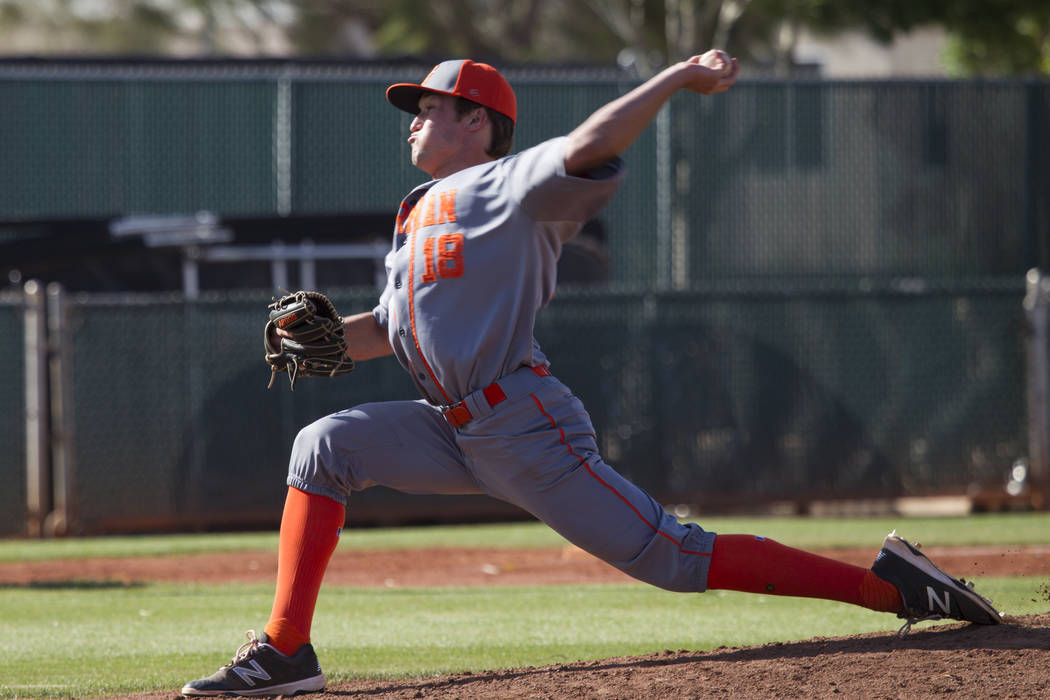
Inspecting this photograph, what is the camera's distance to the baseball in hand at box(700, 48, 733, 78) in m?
3.59

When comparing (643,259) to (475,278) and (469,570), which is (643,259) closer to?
(469,570)

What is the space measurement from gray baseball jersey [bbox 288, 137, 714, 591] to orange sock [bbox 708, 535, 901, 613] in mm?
65

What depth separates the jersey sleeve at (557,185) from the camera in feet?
11.9

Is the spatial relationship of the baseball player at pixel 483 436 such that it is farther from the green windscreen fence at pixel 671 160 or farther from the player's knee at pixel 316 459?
the green windscreen fence at pixel 671 160

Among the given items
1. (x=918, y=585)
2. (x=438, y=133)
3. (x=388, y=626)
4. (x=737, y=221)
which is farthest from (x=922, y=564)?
(x=737, y=221)

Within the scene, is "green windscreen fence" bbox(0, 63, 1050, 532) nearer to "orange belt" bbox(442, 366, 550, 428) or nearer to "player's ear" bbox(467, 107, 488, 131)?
"player's ear" bbox(467, 107, 488, 131)

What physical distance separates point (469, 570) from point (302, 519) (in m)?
4.44

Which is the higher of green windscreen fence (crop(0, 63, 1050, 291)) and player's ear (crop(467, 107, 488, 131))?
green windscreen fence (crop(0, 63, 1050, 291))

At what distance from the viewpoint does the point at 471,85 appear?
417 cm

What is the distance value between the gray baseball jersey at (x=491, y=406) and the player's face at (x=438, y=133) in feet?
0.41

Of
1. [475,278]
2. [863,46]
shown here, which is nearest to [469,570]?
[475,278]

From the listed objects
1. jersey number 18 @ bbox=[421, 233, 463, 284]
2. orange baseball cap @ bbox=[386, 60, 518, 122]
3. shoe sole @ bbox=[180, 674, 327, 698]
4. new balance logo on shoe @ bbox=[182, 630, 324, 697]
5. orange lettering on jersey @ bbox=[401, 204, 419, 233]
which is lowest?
shoe sole @ bbox=[180, 674, 327, 698]

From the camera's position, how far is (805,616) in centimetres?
625

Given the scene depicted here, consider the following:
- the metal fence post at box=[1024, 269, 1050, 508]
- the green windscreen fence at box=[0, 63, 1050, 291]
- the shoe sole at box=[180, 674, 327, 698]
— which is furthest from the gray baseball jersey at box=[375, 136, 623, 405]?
the green windscreen fence at box=[0, 63, 1050, 291]
